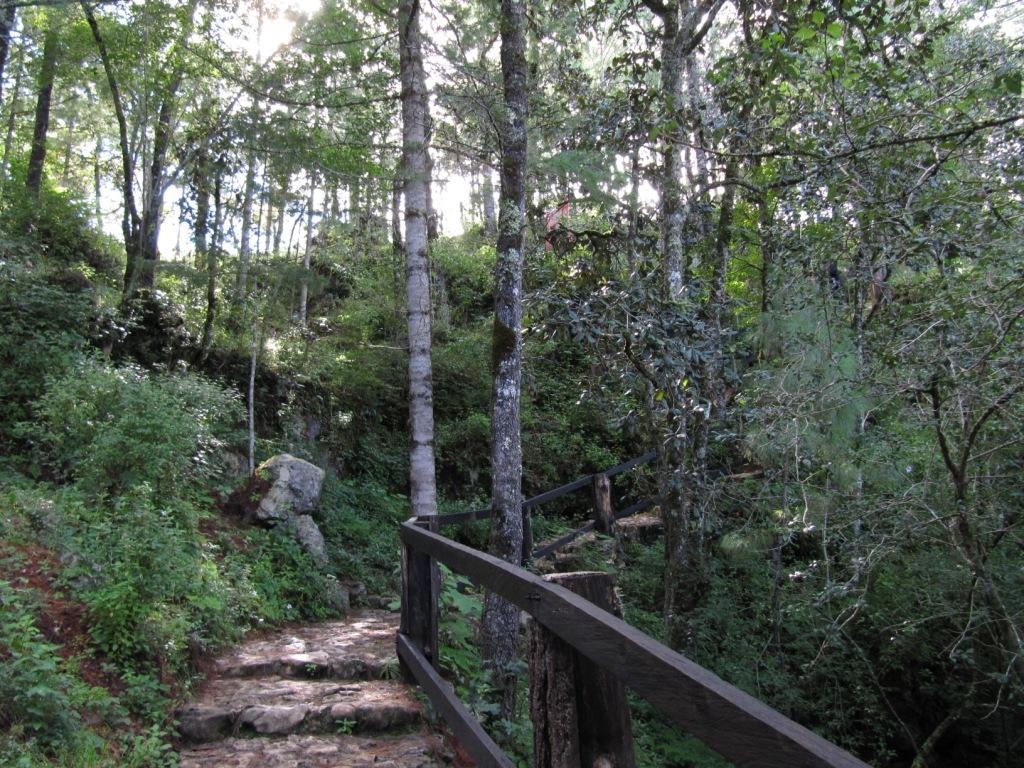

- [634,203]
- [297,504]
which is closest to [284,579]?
[297,504]

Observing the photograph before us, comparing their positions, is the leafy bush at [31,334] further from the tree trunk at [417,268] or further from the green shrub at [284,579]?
the tree trunk at [417,268]

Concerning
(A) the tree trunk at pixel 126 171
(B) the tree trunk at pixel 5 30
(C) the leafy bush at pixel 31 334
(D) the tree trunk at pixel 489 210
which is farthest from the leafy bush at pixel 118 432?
(D) the tree trunk at pixel 489 210

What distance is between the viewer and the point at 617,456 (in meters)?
15.3

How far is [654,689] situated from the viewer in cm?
159

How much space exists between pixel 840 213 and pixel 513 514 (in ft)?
11.5

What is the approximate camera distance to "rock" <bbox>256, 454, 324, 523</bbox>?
9305mm

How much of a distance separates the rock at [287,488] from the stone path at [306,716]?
3389 millimetres

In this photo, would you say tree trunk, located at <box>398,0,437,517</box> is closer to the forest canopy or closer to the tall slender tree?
the forest canopy

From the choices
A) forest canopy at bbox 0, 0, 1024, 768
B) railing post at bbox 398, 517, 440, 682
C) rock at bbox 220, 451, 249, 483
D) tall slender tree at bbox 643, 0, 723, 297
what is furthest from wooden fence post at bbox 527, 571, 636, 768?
rock at bbox 220, 451, 249, 483

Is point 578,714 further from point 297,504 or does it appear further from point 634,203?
point 297,504

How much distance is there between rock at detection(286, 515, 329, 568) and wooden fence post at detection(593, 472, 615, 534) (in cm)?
454

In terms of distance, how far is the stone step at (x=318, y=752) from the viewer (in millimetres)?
3838

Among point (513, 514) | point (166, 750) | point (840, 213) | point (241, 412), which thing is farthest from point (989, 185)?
point (241, 412)

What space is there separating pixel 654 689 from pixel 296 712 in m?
3.61
